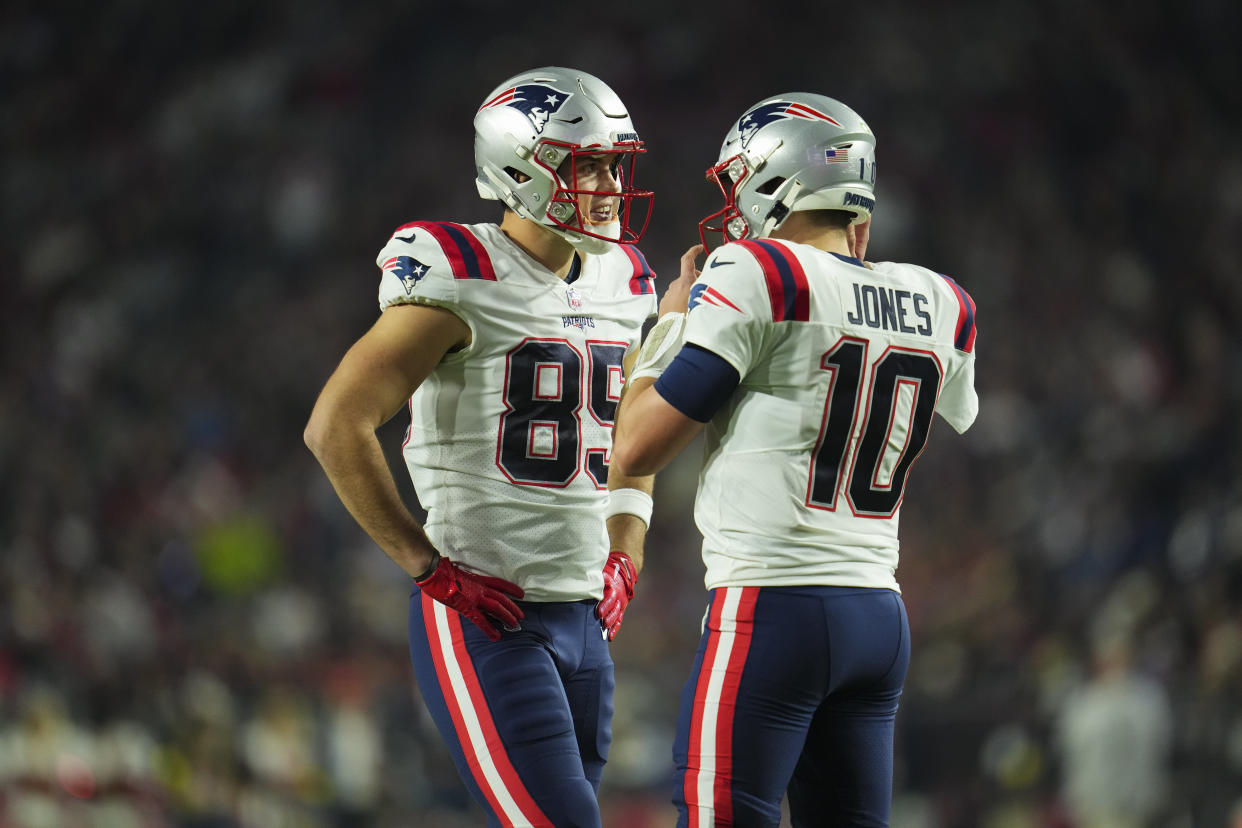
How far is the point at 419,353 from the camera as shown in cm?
298

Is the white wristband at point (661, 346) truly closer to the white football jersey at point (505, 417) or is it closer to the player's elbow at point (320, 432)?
the white football jersey at point (505, 417)

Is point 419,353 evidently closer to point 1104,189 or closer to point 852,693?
point 852,693

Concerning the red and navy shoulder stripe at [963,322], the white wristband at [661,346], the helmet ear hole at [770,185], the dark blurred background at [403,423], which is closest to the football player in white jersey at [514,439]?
the white wristband at [661,346]

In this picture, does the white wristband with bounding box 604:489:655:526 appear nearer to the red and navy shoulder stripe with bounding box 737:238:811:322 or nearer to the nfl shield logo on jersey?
the nfl shield logo on jersey

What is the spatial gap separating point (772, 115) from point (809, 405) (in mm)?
674

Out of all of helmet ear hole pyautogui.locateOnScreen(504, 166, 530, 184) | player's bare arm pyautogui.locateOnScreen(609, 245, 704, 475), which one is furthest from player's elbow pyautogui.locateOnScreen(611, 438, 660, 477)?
helmet ear hole pyautogui.locateOnScreen(504, 166, 530, 184)

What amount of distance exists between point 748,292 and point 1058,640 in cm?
499

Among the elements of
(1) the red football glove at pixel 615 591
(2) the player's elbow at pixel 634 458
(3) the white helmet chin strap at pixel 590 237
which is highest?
(3) the white helmet chin strap at pixel 590 237

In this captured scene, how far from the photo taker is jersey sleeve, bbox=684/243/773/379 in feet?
8.64

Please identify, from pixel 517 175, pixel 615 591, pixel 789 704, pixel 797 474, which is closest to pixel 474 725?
pixel 615 591

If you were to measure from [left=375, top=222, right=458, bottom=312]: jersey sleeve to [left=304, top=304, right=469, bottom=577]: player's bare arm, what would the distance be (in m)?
0.03

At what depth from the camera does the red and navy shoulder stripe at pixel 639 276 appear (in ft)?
11.3

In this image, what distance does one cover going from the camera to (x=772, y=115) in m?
2.95

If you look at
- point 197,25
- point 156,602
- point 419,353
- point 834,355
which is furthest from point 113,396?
point 834,355
